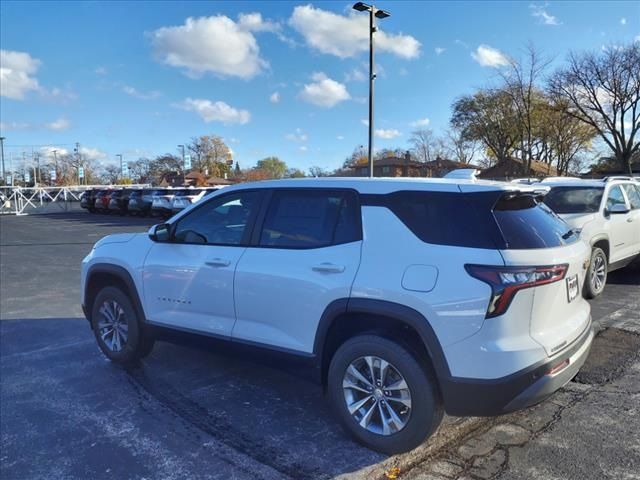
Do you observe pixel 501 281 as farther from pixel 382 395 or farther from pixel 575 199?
pixel 575 199

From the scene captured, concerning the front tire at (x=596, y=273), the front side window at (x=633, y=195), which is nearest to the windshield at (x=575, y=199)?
the front tire at (x=596, y=273)

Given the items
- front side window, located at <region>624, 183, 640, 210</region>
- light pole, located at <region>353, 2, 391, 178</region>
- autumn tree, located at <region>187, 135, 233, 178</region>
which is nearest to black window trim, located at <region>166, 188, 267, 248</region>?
front side window, located at <region>624, 183, 640, 210</region>

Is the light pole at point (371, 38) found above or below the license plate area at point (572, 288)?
above

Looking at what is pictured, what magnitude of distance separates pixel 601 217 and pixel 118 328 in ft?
22.0

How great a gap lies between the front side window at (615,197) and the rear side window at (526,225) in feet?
16.7

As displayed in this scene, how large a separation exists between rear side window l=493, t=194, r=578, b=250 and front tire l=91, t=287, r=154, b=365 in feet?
10.7

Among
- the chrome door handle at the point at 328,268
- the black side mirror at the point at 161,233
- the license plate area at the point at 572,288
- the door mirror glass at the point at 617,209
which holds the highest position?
the door mirror glass at the point at 617,209

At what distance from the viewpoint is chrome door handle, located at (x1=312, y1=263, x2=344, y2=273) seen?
3.23m

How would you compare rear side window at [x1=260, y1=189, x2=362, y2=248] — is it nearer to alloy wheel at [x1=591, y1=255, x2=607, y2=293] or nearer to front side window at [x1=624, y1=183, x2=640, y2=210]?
alloy wheel at [x1=591, y1=255, x2=607, y2=293]

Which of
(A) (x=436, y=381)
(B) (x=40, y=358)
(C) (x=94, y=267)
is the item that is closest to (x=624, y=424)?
(A) (x=436, y=381)

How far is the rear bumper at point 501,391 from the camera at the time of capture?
279 cm

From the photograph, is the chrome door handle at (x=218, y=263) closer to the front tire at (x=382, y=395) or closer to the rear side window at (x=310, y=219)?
the rear side window at (x=310, y=219)

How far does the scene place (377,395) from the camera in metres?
3.19

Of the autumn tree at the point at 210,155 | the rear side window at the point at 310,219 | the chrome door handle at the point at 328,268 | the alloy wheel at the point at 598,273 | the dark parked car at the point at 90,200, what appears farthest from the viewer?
the autumn tree at the point at 210,155
